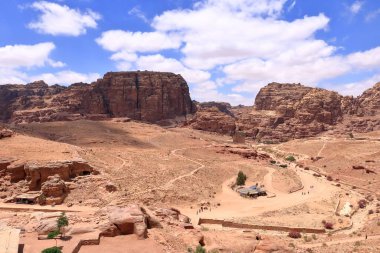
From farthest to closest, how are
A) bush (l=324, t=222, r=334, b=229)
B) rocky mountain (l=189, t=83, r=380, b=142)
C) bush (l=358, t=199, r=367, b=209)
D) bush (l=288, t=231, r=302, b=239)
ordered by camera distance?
rocky mountain (l=189, t=83, r=380, b=142)
bush (l=358, t=199, r=367, b=209)
bush (l=324, t=222, r=334, b=229)
bush (l=288, t=231, r=302, b=239)

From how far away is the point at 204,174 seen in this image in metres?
54.9

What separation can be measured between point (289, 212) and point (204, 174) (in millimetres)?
15397

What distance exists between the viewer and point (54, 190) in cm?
3709

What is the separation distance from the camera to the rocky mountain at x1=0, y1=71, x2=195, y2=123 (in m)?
136

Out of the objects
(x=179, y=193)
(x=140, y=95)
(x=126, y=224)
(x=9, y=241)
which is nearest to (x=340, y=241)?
(x=126, y=224)

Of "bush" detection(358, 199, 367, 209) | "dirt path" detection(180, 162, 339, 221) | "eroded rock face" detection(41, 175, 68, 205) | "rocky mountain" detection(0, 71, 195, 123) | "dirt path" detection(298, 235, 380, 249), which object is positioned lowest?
"bush" detection(358, 199, 367, 209)

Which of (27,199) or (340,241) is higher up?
(27,199)

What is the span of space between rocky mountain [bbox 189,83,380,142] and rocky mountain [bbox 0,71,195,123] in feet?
48.3

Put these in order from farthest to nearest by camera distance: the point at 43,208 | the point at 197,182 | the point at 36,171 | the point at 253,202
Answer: the point at 197,182
the point at 253,202
the point at 36,171
the point at 43,208

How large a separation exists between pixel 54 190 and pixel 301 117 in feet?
341

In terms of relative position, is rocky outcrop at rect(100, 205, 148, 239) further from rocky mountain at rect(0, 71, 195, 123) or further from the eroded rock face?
rocky mountain at rect(0, 71, 195, 123)

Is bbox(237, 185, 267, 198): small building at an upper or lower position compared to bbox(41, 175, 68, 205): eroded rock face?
lower

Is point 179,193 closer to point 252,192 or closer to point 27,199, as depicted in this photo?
point 252,192

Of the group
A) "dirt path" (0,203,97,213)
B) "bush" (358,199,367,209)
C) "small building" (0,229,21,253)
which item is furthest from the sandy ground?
"small building" (0,229,21,253)
